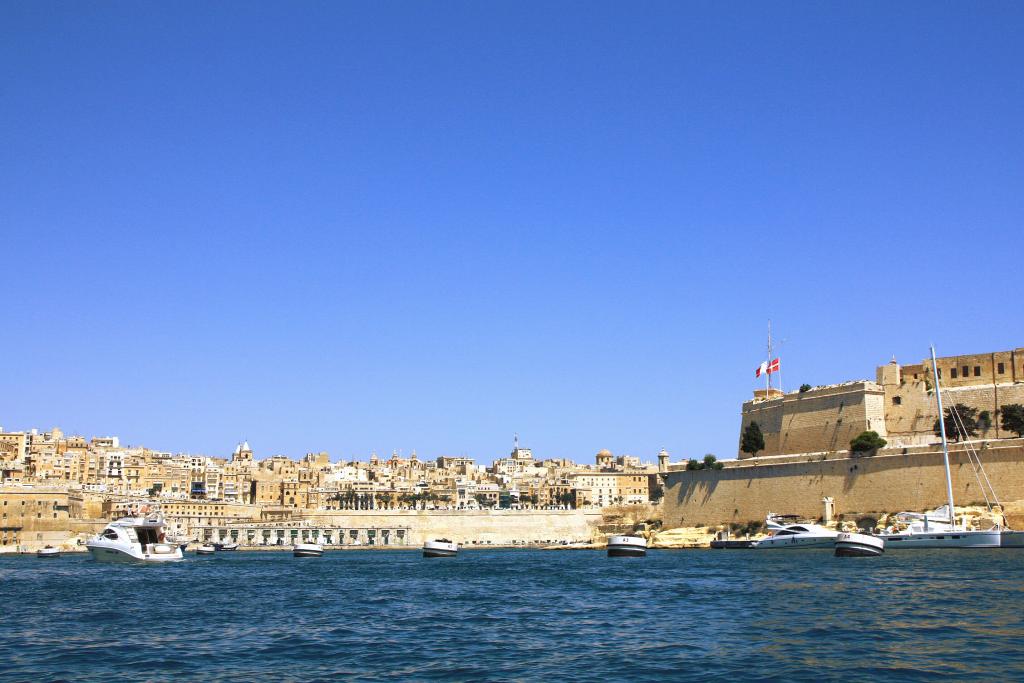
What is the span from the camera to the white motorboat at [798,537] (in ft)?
152

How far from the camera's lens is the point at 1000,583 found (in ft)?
80.3

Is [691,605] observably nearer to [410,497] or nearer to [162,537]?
[162,537]

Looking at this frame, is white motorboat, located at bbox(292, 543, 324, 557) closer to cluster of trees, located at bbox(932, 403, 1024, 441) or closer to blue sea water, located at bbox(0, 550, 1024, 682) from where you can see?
blue sea water, located at bbox(0, 550, 1024, 682)

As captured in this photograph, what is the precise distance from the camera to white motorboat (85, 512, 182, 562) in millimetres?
44938

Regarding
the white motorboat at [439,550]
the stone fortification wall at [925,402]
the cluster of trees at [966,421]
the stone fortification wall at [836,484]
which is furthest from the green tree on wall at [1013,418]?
the white motorboat at [439,550]

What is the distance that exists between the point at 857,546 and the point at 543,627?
21806mm

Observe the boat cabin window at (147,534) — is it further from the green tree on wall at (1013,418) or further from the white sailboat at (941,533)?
the green tree on wall at (1013,418)

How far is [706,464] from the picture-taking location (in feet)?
194

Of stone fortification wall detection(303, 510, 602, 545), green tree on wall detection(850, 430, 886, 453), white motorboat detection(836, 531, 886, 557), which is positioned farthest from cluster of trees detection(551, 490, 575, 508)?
white motorboat detection(836, 531, 886, 557)

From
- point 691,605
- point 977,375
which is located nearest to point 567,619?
point 691,605

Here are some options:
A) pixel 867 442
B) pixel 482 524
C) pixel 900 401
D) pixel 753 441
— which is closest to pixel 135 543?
pixel 753 441

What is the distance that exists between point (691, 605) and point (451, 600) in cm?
597

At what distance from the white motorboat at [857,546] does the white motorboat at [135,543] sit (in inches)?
1085

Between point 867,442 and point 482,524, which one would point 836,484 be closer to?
point 867,442
